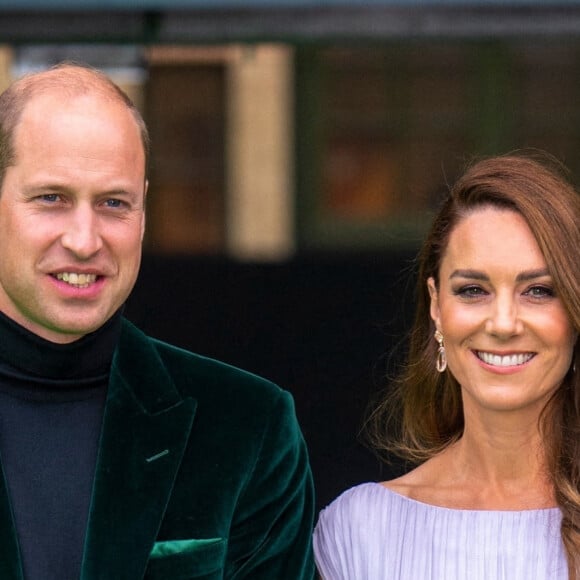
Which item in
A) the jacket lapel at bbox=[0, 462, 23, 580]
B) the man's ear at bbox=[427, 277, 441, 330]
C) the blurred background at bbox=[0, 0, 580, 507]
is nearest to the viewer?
the jacket lapel at bbox=[0, 462, 23, 580]

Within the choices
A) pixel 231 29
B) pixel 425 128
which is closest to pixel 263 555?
pixel 231 29

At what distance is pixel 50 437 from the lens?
259cm

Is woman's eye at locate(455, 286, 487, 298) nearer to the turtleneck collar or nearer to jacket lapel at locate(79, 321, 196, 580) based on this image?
jacket lapel at locate(79, 321, 196, 580)

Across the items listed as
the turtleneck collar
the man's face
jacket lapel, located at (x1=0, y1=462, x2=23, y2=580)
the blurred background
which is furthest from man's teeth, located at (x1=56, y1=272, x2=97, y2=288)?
the blurred background

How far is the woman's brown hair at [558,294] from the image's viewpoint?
273 cm

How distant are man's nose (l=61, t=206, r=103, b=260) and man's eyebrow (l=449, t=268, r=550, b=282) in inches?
29.0

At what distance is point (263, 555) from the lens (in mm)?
2711

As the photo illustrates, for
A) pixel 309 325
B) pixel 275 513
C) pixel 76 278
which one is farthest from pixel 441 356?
pixel 309 325

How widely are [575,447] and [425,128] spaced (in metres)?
4.05

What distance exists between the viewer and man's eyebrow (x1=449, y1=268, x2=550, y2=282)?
2.72 m

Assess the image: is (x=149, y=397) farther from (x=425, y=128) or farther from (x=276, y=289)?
(x=425, y=128)

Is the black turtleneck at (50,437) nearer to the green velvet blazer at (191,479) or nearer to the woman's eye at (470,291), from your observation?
the green velvet blazer at (191,479)

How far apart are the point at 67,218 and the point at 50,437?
405 mm

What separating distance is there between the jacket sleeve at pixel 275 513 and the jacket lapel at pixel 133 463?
0.54 feet
